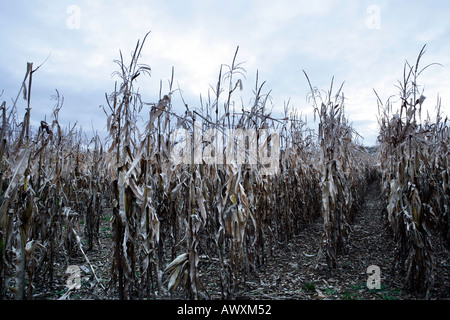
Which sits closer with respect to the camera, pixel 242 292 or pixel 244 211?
pixel 244 211

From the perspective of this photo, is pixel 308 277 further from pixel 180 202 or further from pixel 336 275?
→ pixel 180 202

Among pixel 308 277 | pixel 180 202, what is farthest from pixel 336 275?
pixel 180 202

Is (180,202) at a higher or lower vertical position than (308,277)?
higher

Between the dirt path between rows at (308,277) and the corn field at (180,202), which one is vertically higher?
the corn field at (180,202)

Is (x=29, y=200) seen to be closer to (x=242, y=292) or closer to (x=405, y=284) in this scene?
(x=242, y=292)

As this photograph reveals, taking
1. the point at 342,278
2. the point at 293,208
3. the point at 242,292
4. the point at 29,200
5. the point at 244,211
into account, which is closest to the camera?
the point at 29,200

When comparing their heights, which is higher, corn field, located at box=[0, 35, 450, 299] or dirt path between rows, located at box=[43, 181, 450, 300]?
corn field, located at box=[0, 35, 450, 299]

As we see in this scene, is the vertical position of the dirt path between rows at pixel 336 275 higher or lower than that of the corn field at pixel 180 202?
lower

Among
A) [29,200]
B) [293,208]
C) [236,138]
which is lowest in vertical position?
[293,208]

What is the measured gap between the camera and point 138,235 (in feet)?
9.13

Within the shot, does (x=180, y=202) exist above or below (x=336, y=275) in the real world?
above

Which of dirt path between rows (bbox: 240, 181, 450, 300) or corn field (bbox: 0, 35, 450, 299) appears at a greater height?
corn field (bbox: 0, 35, 450, 299)

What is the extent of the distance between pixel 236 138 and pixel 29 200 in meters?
2.52
